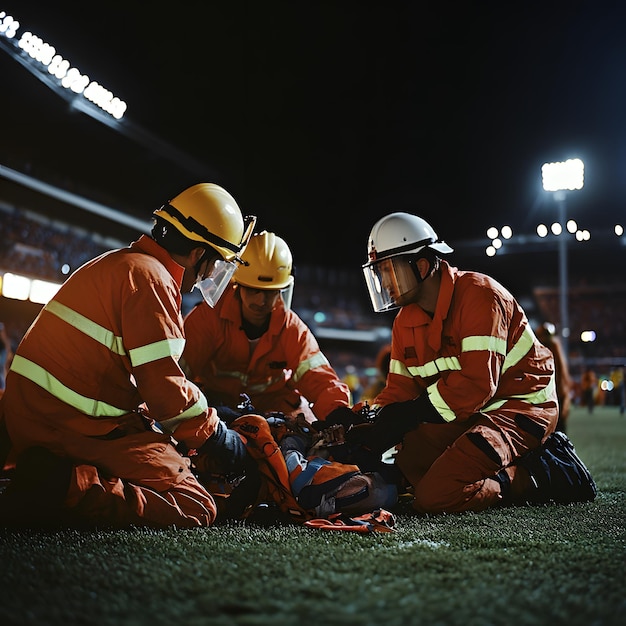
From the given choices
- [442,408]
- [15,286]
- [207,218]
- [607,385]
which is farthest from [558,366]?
[607,385]

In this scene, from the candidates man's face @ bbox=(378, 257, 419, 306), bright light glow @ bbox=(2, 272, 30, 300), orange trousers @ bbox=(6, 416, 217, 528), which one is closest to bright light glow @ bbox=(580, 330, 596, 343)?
bright light glow @ bbox=(2, 272, 30, 300)

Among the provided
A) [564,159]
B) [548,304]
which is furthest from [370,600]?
[548,304]

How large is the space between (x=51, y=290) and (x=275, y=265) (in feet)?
44.7

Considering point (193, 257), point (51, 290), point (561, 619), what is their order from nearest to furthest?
point (561, 619)
point (193, 257)
point (51, 290)

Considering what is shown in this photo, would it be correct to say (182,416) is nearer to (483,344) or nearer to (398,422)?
(398,422)

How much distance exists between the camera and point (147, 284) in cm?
298

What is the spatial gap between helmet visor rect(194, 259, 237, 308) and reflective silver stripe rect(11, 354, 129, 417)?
92 cm

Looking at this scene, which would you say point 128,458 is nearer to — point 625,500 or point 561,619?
point 561,619

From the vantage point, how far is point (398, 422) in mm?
3617

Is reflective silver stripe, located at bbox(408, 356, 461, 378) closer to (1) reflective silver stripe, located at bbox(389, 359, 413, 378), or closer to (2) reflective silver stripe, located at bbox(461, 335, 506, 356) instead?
(1) reflective silver stripe, located at bbox(389, 359, 413, 378)

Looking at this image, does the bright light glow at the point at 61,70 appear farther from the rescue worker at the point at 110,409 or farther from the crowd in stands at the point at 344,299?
the rescue worker at the point at 110,409

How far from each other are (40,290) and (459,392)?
48.9 ft

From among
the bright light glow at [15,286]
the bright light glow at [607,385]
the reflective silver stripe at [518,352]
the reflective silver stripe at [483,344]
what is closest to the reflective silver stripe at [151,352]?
the reflective silver stripe at [483,344]

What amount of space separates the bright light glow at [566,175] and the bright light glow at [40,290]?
17105 mm
